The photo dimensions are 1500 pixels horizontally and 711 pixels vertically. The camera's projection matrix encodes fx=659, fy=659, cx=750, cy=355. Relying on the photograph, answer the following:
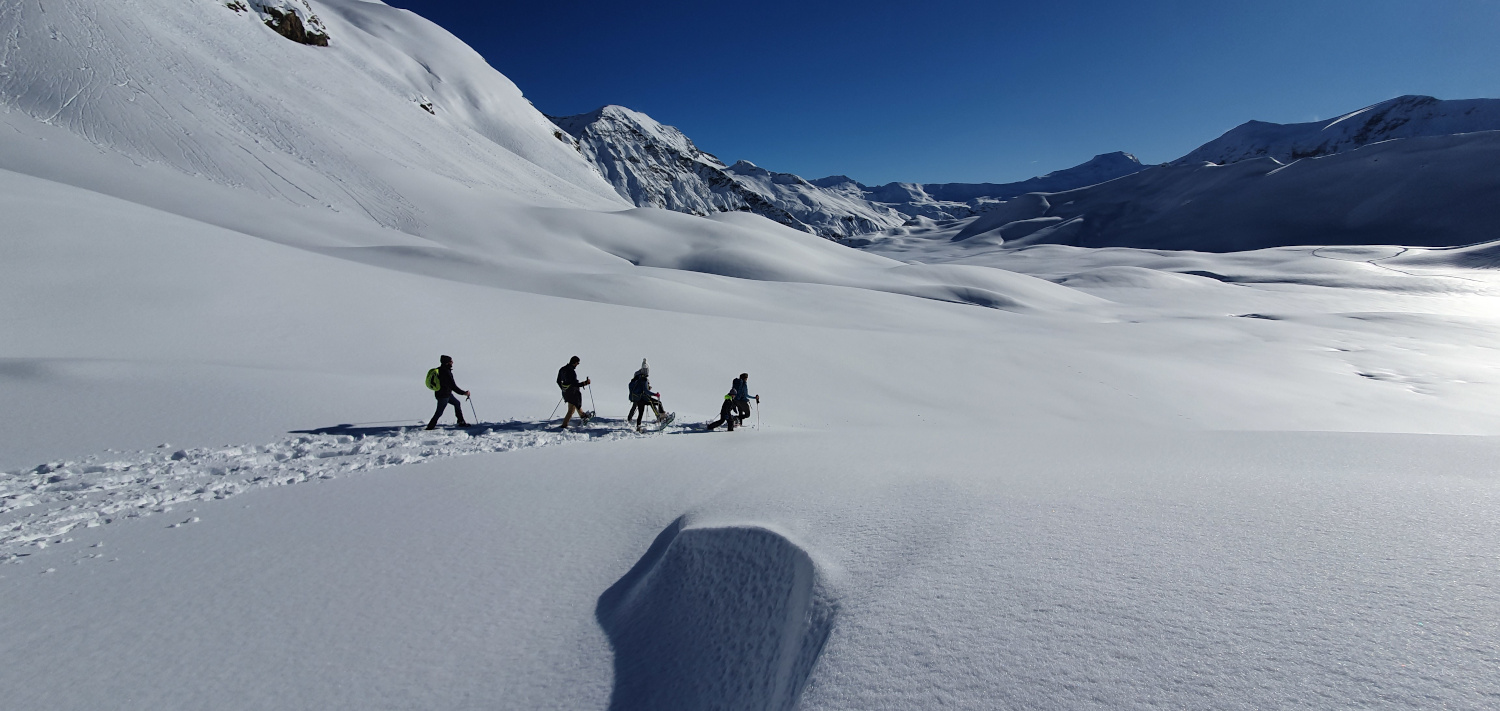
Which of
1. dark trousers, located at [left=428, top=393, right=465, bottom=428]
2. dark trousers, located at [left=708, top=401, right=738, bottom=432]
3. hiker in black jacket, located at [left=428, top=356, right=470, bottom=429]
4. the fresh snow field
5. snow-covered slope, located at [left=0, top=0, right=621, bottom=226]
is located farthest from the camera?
snow-covered slope, located at [left=0, top=0, right=621, bottom=226]

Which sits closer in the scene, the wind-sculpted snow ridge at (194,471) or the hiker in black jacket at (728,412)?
the wind-sculpted snow ridge at (194,471)

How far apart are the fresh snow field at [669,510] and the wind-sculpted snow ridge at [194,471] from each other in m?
0.05

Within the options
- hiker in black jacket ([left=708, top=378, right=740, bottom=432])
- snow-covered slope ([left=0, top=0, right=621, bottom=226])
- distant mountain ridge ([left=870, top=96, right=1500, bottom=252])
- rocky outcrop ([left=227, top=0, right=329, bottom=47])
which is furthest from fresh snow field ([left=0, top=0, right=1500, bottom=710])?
distant mountain ridge ([left=870, top=96, right=1500, bottom=252])

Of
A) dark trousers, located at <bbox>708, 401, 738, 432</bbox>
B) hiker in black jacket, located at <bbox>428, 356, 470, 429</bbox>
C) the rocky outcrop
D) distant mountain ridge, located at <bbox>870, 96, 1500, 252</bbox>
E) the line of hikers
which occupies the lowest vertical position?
dark trousers, located at <bbox>708, 401, 738, 432</bbox>

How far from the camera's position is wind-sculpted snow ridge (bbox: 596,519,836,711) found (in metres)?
3.41

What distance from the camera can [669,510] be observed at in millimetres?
6066

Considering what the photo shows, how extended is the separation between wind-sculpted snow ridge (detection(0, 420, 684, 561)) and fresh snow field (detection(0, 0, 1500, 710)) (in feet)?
0.18

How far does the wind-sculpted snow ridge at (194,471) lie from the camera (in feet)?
19.1

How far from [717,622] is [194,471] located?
6.61 m

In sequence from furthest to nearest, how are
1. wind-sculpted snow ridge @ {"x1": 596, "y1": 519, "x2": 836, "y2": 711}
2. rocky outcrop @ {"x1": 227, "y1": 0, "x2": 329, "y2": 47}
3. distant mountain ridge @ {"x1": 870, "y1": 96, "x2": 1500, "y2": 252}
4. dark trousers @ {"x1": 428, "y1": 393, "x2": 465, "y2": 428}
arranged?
distant mountain ridge @ {"x1": 870, "y1": 96, "x2": 1500, "y2": 252}
rocky outcrop @ {"x1": 227, "y1": 0, "x2": 329, "y2": 47}
dark trousers @ {"x1": 428, "y1": 393, "x2": 465, "y2": 428}
wind-sculpted snow ridge @ {"x1": 596, "y1": 519, "x2": 836, "y2": 711}

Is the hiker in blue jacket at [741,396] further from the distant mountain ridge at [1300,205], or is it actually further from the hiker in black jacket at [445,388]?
the distant mountain ridge at [1300,205]

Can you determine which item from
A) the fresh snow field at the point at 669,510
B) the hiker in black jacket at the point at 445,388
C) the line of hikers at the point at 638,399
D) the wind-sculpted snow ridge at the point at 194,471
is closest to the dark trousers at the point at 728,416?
the line of hikers at the point at 638,399

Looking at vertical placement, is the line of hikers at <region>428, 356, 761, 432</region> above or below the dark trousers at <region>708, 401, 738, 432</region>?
above

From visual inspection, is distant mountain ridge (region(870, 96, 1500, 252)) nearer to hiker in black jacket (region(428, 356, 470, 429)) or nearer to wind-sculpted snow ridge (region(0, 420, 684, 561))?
hiker in black jacket (region(428, 356, 470, 429))
